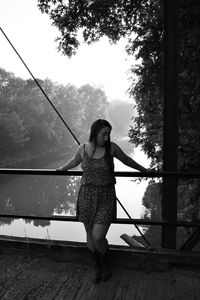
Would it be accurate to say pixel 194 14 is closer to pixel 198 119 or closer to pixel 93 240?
pixel 198 119

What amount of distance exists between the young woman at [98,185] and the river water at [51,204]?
12924 mm

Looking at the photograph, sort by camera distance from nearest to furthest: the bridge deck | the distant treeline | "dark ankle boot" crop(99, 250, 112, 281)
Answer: the bridge deck, "dark ankle boot" crop(99, 250, 112, 281), the distant treeline

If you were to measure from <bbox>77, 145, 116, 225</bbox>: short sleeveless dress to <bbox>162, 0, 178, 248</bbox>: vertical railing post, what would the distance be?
69cm

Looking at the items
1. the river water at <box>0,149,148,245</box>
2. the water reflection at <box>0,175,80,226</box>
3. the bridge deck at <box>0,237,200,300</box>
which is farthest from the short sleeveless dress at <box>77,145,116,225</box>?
the water reflection at <box>0,175,80,226</box>

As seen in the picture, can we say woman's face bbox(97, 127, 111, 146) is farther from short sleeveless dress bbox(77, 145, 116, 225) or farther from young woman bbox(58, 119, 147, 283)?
short sleeveless dress bbox(77, 145, 116, 225)

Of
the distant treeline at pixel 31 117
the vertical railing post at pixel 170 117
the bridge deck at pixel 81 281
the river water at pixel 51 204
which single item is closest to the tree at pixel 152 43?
the vertical railing post at pixel 170 117

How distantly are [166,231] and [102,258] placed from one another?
793 mm

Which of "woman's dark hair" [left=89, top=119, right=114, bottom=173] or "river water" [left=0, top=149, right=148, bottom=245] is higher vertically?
"woman's dark hair" [left=89, top=119, right=114, bottom=173]

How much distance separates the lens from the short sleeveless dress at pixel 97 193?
3092mm

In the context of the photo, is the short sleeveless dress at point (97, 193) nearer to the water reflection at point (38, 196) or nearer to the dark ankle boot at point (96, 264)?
the dark ankle boot at point (96, 264)

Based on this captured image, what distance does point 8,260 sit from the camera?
3.66 metres

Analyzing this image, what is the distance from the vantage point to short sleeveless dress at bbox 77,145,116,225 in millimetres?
3092

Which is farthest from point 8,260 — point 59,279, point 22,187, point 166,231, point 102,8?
point 22,187

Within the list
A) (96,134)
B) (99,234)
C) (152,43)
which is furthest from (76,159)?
(152,43)
